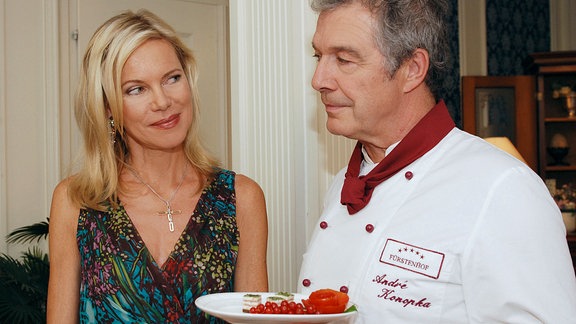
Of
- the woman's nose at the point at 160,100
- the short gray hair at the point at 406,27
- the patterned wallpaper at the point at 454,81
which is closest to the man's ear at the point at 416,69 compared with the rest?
the short gray hair at the point at 406,27

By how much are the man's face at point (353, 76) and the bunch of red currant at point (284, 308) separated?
1.49 feet

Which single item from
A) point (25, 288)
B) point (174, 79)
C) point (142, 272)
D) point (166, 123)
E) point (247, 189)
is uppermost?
point (174, 79)

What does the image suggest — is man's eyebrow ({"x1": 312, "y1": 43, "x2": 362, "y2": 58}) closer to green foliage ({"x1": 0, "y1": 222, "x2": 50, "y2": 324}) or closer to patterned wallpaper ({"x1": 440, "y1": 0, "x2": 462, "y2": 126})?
green foliage ({"x1": 0, "y1": 222, "x2": 50, "y2": 324})

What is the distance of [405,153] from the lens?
69.9 inches

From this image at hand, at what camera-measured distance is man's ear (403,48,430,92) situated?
177 cm

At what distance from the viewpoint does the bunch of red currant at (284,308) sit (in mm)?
1502

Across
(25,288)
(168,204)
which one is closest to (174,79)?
(168,204)

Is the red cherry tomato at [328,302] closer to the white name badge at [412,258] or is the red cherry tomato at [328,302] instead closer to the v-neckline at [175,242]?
the white name badge at [412,258]

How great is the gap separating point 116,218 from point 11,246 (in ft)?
5.90

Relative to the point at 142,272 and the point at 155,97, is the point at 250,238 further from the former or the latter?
the point at 155,97

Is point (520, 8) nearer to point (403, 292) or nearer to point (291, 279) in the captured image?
point (291, 279)

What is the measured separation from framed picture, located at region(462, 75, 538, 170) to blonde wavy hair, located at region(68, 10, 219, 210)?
422cm

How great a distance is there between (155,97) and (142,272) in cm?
48

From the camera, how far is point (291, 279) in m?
2.52
